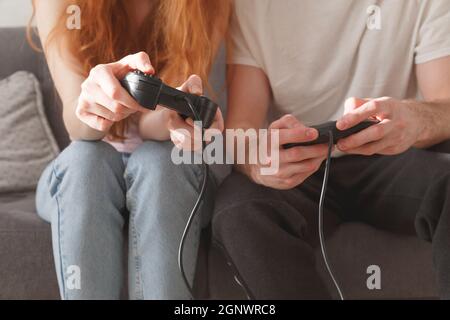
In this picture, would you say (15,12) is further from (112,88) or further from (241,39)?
(112,88)

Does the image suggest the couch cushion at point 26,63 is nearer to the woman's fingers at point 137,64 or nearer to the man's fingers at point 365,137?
the woman's fingers at point 137,64

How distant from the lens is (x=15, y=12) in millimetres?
1462

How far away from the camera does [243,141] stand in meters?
0.95

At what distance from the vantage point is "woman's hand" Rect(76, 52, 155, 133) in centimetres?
70

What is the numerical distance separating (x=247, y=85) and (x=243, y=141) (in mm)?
125

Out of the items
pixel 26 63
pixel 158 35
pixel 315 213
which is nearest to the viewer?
pixel 315 213

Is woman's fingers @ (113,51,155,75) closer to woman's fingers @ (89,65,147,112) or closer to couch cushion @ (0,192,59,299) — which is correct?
woman's fingers @ (89,65,147,112)

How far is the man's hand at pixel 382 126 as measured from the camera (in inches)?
29.9

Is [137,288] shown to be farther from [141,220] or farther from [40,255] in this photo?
[40,255]

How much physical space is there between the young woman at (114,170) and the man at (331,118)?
78mm

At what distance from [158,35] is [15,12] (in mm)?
632

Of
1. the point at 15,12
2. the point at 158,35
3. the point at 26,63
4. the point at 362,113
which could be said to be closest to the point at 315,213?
the point at 362,113
